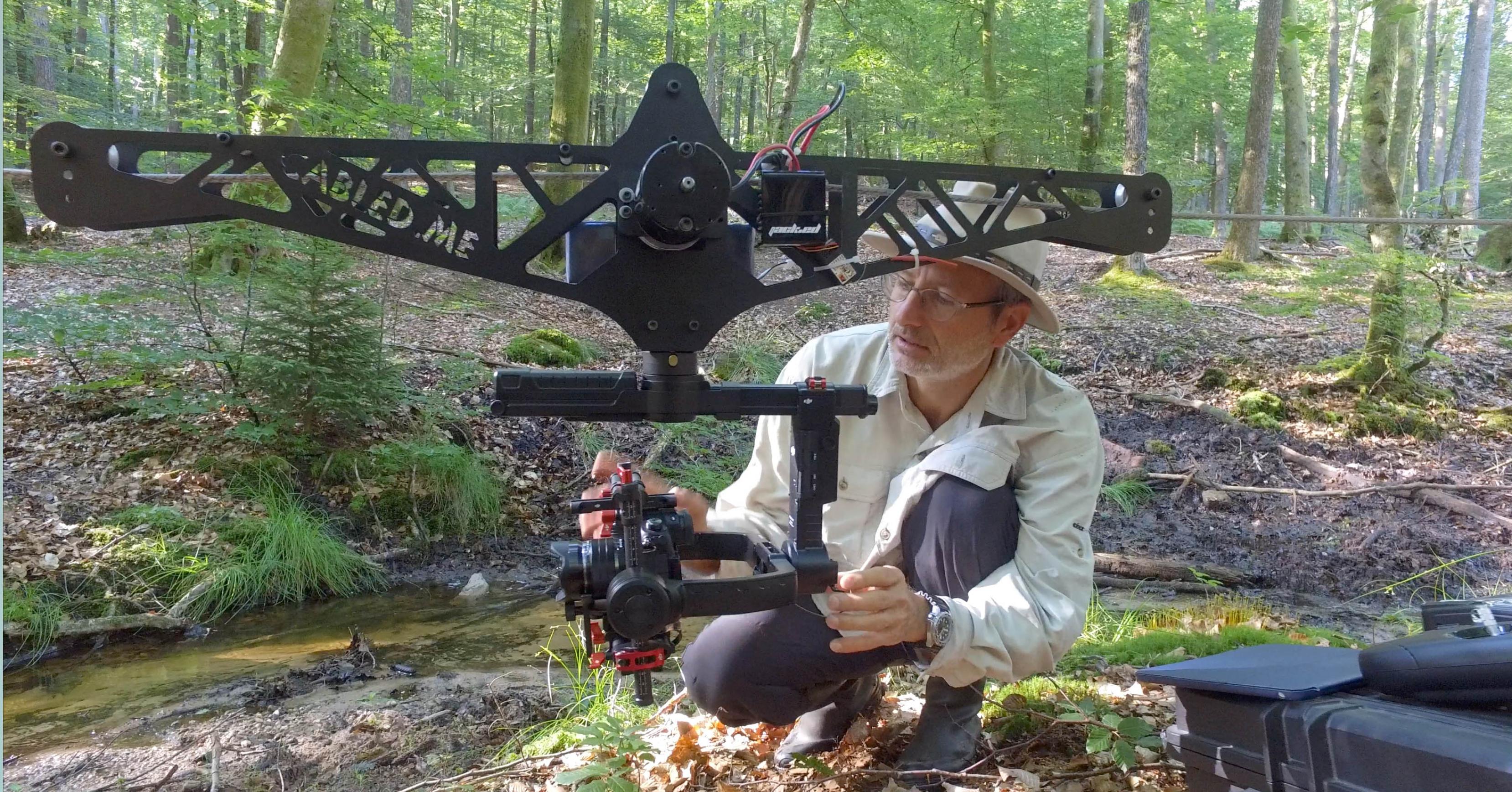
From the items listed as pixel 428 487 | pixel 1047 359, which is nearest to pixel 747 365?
pixel 428 487

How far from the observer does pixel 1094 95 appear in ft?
53.4

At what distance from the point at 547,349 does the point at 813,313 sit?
11.7 feet

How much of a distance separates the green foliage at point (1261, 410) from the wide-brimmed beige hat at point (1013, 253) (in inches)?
236

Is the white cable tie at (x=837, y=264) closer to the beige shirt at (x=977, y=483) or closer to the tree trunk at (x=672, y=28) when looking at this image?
the beige shirt at (x=977, y=483)

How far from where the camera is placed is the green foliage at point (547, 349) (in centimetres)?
785

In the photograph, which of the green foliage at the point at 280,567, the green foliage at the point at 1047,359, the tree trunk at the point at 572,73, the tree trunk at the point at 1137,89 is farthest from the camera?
the tree trunk at the point at 1137,89

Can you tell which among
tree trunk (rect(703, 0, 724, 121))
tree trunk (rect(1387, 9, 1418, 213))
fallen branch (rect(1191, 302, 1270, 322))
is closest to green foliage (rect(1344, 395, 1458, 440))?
fallen branch (rect(1191, 302, 1270, 322))

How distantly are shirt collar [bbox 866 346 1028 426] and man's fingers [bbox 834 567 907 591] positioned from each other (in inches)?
29.2

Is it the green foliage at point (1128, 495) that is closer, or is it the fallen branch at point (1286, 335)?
the green foliage at point (1128, 495)

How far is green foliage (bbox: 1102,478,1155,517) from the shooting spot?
6.50 m

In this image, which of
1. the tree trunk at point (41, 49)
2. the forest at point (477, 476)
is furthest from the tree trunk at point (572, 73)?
the tree trunk at point (41, 49)

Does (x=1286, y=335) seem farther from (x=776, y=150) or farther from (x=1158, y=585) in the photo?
(x=776, y=150)

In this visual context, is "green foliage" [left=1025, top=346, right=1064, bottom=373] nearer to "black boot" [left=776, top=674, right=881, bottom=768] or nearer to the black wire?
"black boot" [left=776, top=674, right=881, bottom=768]

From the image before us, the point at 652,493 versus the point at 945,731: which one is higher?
the point at 652,493
